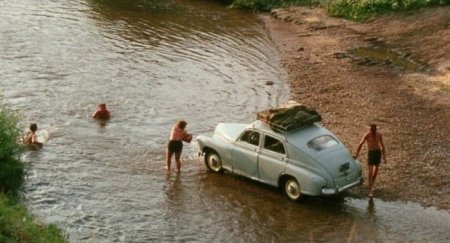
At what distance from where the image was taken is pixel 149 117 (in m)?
23.3

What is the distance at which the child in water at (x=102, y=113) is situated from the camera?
22.7 m

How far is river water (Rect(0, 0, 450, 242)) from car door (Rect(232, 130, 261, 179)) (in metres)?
0.48

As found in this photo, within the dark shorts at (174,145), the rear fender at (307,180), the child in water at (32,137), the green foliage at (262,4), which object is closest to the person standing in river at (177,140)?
the dark shorts at (174,145)

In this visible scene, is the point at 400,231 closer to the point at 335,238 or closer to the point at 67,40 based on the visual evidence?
the point at 335,238

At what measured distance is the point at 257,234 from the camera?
1580 cm

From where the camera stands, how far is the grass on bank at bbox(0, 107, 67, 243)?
509 inches

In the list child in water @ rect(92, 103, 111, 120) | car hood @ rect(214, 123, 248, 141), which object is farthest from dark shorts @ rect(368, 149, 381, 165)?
child in water @ rect(92, 103, 111, 120)

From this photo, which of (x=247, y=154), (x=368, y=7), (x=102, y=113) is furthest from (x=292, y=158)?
(x=368, y=7)

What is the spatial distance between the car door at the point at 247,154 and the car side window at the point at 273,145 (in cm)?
26

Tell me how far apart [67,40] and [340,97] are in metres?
12.9

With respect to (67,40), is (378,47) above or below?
above

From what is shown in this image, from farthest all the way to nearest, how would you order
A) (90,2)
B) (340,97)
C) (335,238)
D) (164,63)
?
(90,2) → (164,63) → (340,97) → (335,238)

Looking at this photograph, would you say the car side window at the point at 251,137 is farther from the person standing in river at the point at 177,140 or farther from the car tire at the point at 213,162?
the person standing in river at the point at 177,140

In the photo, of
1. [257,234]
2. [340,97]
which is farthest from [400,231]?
[340,97]
